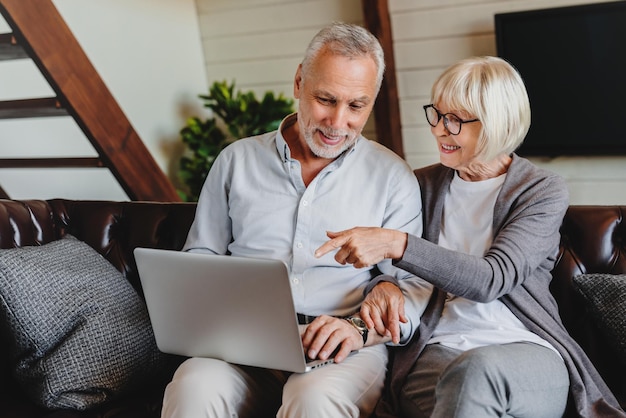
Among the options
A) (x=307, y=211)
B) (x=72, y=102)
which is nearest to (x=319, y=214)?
(x=307, y=211)

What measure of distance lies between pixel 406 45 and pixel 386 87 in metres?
0.26

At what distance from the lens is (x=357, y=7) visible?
13.1 ft

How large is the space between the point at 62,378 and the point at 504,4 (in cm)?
272

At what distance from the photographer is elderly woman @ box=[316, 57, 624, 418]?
1.46 metres

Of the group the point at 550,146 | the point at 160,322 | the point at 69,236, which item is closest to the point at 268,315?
the point at 160,322

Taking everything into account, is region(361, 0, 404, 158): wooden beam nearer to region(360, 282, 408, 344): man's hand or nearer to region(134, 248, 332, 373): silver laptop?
region(360, 282, 408, 344): man's hand

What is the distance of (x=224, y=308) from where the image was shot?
1.50 m

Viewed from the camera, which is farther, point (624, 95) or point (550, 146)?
point (550, 146)

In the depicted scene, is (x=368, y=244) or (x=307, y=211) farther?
(x=307, y=211)

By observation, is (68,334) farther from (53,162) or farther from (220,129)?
(220,129)

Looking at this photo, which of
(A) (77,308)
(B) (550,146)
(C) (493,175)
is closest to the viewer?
(C) (493,175)

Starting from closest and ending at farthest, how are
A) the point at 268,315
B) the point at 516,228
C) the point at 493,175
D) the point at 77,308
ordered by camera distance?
1. the point at 268,315
2. the point at 516,228
3. the point at 493,175
4. the point at 77,308

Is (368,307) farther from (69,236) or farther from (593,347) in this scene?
(69,236)

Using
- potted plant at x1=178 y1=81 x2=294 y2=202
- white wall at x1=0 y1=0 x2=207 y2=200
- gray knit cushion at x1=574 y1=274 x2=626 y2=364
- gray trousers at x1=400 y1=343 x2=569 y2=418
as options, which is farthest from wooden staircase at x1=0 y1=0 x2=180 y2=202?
gray knit cushion at x1=574 y1=274 x2=626 y2=364
